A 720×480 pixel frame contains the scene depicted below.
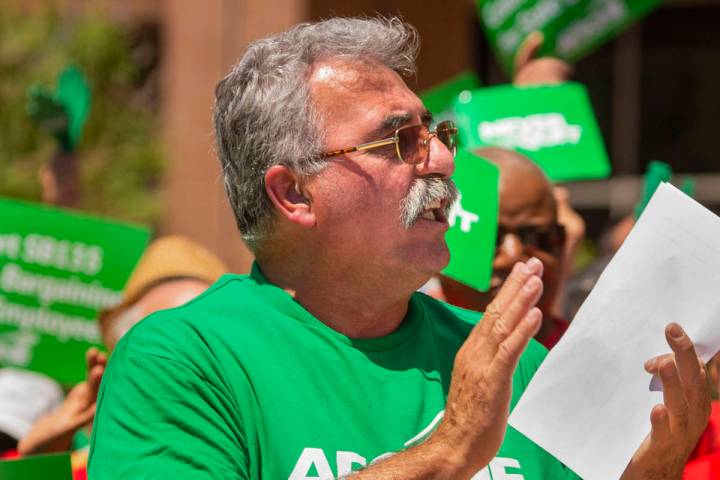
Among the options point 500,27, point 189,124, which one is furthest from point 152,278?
point 189,124

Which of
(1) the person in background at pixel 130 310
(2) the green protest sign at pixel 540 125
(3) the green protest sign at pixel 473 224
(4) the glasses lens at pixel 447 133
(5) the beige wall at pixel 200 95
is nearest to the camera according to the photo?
(4) the glasses lens at pixel 447 133

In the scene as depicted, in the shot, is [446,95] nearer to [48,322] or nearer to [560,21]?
[560,21]

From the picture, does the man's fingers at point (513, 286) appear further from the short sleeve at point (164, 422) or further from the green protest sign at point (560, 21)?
the green protest sign at point (560, 21)

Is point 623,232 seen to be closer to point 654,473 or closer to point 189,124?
point 654,473

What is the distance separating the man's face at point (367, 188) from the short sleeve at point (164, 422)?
39cm

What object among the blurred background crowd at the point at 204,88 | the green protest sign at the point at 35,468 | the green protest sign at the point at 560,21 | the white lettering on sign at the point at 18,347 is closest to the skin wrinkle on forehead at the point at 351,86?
the green protest sign at the point at 35,468

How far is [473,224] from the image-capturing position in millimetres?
3305

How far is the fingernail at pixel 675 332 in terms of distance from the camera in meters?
2.34

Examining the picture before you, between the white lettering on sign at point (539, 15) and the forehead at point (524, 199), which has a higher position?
the white lettering on sign at point (539, 15)

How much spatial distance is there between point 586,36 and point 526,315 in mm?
2936

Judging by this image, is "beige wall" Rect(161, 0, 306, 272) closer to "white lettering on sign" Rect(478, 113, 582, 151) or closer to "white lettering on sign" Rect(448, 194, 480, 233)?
"white lettering on sign" Rect(478, 113, 582, 151)

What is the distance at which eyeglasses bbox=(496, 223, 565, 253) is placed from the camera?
3.69 metres

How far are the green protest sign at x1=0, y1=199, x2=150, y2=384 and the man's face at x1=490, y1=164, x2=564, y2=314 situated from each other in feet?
4.25

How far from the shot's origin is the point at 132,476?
7.26ft
